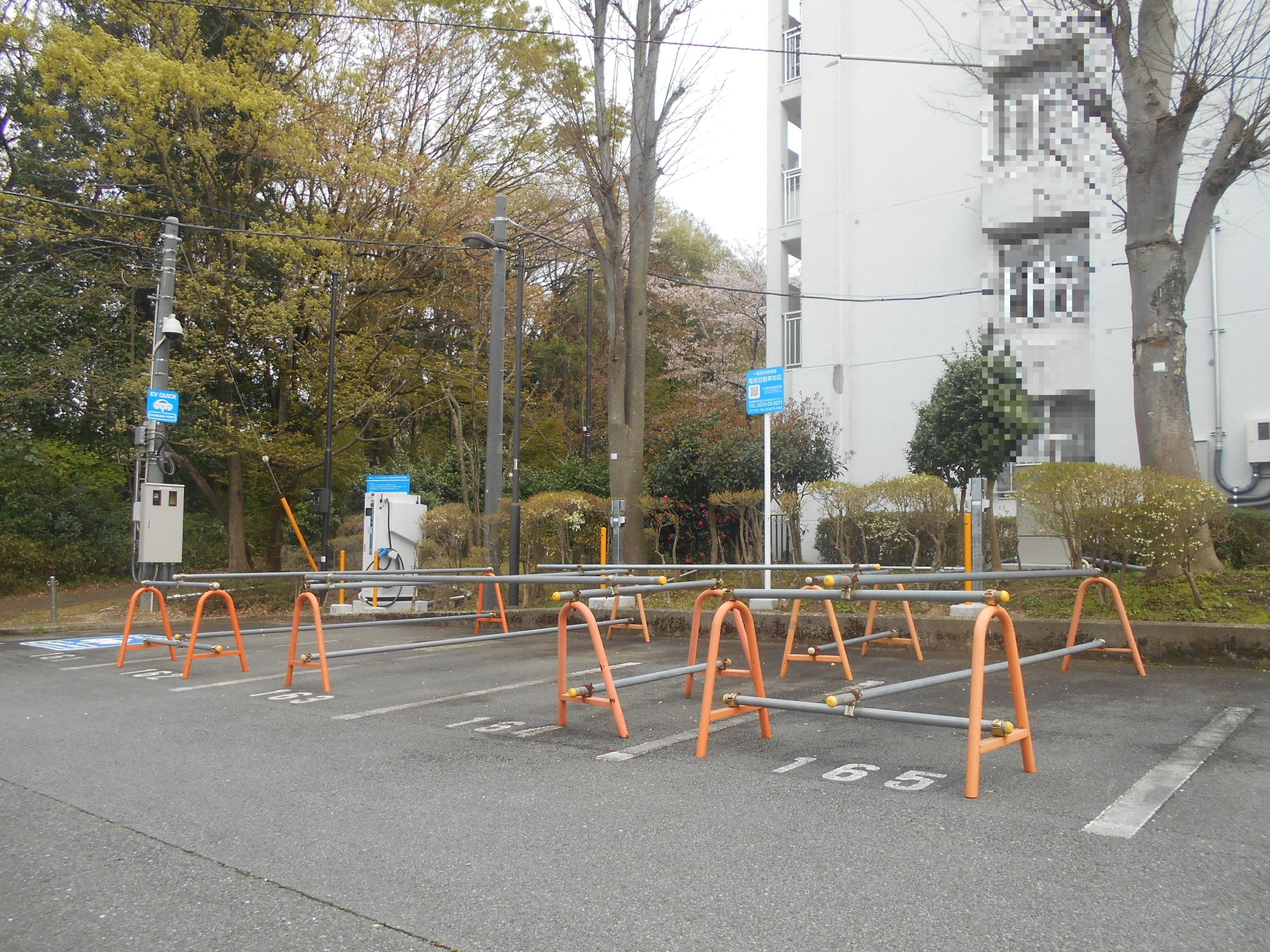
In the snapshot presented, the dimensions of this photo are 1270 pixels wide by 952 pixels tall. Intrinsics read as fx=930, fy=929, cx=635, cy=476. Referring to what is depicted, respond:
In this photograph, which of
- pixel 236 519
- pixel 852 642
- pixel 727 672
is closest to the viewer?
pixel 727 672

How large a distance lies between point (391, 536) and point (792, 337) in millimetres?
10720

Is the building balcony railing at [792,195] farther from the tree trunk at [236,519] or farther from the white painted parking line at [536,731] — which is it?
the white painted parking line at [536,731]

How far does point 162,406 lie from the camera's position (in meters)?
15.8

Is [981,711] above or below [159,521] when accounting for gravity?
below

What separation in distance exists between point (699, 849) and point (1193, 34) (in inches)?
435

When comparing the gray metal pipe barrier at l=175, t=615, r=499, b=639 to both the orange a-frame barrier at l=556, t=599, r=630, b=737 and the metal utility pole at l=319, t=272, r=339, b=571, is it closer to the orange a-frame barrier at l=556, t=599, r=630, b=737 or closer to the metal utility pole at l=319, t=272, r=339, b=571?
the orange a-frame barrier at l=556, t=599, r=630, b=737

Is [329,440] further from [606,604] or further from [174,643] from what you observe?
[174,643]

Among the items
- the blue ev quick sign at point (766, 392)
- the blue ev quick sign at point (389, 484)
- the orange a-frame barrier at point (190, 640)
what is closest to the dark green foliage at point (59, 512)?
the blue ev quick sign at point (389, 484)

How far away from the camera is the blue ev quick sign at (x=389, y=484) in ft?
63.7

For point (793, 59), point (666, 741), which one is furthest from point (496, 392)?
point (793, 59)

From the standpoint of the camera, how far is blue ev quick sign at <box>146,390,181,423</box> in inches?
616

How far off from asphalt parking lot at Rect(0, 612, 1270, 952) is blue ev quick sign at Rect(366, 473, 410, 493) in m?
11.9

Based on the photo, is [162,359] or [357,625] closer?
[357,625]

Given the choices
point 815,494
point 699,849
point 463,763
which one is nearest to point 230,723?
point 463,763
